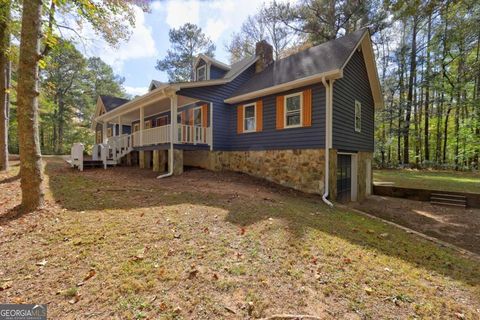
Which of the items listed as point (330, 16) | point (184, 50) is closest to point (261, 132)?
point (330, 16)

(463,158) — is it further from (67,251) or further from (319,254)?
(67,251)

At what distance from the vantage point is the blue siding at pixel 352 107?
890cm

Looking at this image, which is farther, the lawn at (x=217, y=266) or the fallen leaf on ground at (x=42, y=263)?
the fallen leaf on ground at (x=42, y=263)

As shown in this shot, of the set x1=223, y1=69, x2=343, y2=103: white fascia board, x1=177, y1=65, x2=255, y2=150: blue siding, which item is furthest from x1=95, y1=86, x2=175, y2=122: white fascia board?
x1=223, y1=69, x2=343, y2=103: white fascia board

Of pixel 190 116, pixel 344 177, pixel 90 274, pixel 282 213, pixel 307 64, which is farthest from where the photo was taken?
pixel 190 116

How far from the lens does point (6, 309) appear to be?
2410mm

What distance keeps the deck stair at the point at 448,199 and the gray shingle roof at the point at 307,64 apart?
7.07m

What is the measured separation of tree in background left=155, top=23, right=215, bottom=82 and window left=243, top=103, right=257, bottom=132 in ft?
59.1

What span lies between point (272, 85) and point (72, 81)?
2999cm

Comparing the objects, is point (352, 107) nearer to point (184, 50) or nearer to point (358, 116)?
point (358, 116)

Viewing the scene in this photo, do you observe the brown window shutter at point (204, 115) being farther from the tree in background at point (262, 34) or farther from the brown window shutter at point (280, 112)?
the tree in background at point (262, 34)

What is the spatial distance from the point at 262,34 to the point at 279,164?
17878 millimetres

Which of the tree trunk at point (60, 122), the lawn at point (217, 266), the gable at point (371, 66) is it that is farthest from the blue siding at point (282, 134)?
the tree trunk at point (60, 122)

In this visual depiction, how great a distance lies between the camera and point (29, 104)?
4.82 meters
